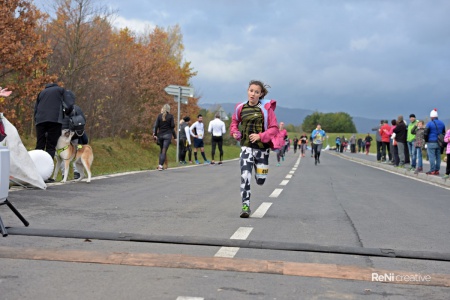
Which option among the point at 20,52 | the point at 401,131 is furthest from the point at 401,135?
the point at 20,52

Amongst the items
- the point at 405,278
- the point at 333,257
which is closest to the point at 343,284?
the point at 405,278

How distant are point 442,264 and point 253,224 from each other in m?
2.46

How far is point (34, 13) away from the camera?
23.3 metres

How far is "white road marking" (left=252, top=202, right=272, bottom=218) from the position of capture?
784 centimetres

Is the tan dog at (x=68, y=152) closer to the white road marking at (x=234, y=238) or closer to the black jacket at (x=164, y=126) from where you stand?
the white road marking at (x=234, y=238)

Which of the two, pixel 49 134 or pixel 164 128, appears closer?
pixel 49 134

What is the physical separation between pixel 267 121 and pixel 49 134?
17.4ft

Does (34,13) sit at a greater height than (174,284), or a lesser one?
greater

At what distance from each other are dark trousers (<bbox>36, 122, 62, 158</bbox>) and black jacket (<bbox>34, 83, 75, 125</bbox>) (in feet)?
0.41

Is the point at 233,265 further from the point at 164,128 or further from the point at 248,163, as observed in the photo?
the point at 164,128

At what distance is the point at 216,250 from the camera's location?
205 inches

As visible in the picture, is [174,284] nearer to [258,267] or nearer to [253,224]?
[258,267]

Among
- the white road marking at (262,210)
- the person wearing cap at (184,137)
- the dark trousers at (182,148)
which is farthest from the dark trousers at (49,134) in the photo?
the dark trousers at (182,148)

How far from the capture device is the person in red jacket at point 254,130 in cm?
749
